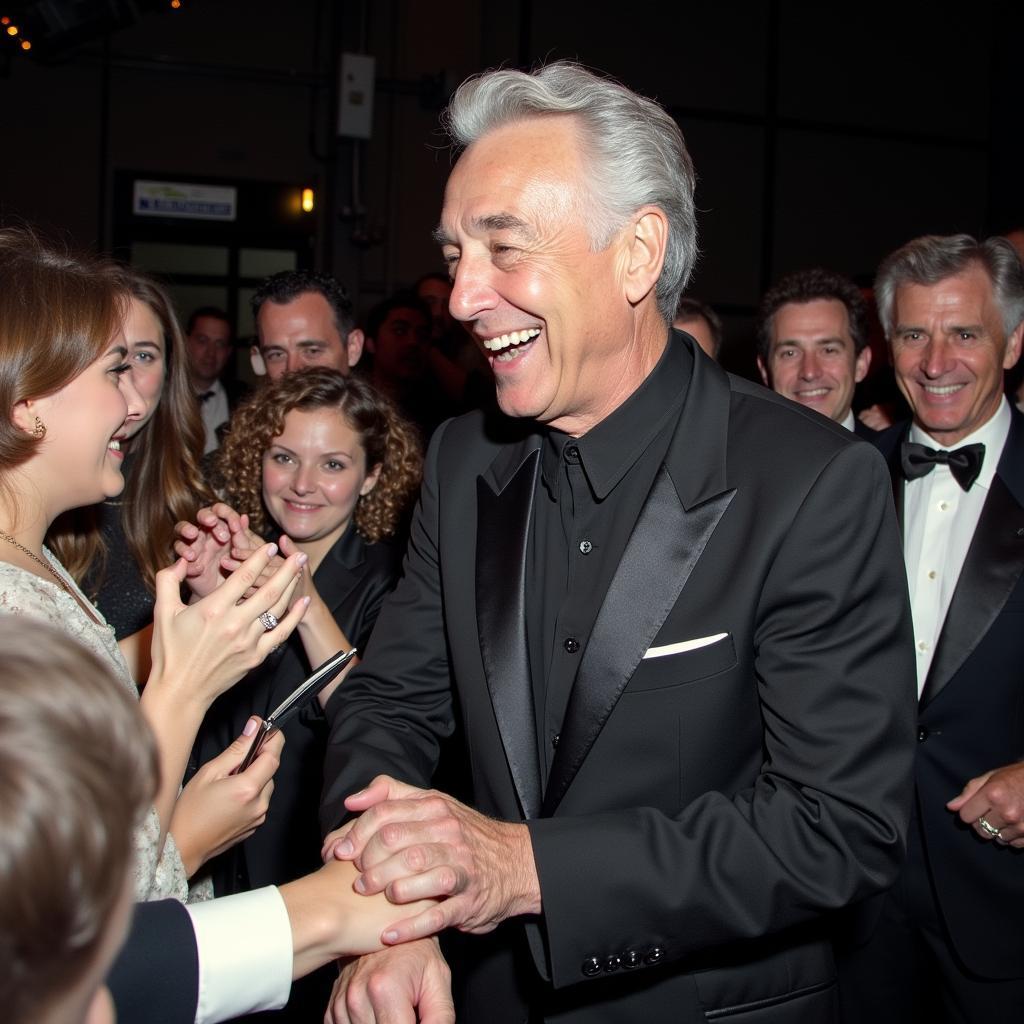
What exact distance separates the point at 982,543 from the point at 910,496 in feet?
0.99

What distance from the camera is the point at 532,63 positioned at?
27.2 ft

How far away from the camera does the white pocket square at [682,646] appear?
1405 millimetres

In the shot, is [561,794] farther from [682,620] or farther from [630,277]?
[630,277]

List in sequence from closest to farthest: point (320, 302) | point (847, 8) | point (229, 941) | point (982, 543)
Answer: point (229, 941), point (982, 543), point (320, 302), point (847, 8)

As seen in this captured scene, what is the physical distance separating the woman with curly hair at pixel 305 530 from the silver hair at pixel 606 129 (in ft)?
3.58

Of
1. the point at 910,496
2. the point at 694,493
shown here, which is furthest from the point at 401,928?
the point at 910,496

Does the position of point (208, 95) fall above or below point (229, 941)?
above

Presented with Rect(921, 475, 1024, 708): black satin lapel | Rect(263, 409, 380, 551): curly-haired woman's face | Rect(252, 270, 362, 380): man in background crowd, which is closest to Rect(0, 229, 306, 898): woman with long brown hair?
Rect(263, 409, 380, 551): curly-haired woman's face

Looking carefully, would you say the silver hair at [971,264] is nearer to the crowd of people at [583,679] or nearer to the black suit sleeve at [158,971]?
the crowd of people at [583,679]

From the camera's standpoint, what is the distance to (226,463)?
9.80ft

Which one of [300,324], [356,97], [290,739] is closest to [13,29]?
[356,97]

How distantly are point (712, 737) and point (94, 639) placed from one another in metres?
0.97

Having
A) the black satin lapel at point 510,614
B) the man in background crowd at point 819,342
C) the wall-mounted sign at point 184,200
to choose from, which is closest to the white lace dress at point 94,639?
the black satin lapel at point 510,614

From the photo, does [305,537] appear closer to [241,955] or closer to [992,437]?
[241,955]
